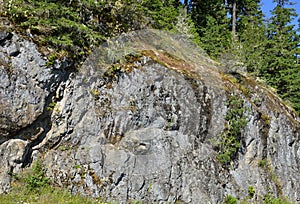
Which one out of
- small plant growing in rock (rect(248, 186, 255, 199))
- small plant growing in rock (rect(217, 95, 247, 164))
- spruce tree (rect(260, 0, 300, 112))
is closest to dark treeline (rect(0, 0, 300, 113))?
spruce tree (rect(260, 0, 300, 112))

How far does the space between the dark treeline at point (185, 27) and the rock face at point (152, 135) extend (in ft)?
2.20

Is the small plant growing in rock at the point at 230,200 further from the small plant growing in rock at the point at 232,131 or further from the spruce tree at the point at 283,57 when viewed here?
the spruce tree at the point at 283,57

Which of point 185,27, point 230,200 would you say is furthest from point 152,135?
point 185,27

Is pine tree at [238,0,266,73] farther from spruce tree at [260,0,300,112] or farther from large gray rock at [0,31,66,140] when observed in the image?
large gray rock at [0,31,66,140]

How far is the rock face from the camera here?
7.37 metres

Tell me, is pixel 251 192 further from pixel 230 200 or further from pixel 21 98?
pixel 21 98

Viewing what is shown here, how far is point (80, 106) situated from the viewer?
26.0 feet

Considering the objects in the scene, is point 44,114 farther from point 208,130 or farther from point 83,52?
point 208,130

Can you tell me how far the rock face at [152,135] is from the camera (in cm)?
737

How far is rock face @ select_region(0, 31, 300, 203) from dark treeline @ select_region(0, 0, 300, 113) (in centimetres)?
67

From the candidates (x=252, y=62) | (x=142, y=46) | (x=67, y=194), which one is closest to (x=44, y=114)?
(x=67, y=194)

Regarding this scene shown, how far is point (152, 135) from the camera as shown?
8.15 m

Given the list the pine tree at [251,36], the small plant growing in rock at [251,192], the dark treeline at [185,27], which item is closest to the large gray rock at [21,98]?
the dark treeline at [185,27]

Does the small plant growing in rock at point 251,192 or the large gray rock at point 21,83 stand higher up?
the large gray rock at point 21,83
